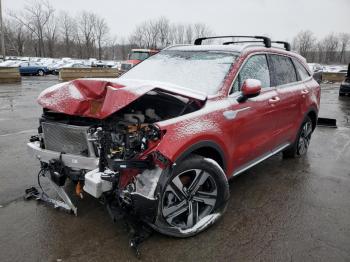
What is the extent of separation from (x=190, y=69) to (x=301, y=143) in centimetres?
288

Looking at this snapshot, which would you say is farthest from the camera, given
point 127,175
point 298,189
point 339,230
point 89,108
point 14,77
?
point 14,77

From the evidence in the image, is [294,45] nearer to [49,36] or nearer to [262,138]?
[49,36]

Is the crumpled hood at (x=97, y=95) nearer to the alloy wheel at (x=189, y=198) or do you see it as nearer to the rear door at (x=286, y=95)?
the alloy wheel at (x=189, y=198)

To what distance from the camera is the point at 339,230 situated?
3.48 metres

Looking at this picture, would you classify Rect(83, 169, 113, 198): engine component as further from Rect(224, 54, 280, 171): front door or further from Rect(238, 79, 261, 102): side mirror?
Rect(238, 79, 261, 102): side mirror

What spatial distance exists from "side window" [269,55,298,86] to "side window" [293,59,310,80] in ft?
0.61

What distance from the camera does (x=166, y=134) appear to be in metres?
2.90

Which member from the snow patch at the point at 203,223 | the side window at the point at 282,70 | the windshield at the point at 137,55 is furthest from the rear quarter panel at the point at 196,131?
the windshield at the point at 137,55

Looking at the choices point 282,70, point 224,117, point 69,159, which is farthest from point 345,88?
point 69,159

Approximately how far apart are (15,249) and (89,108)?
1.44 meters

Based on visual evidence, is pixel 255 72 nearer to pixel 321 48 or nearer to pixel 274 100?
pixel 274 100

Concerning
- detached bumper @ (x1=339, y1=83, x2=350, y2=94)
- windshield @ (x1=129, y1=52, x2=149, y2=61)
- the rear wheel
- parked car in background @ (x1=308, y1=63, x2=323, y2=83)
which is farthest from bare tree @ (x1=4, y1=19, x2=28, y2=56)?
detached bumper @ (x1=339, y1=83, x2=350, y2=94)

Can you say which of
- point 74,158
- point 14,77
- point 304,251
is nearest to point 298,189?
point 304,251

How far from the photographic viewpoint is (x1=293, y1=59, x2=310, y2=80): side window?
546 centimetres
